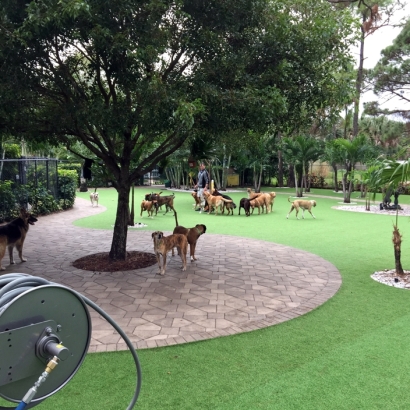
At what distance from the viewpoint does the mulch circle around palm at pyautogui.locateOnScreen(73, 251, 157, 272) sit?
22.4 feet

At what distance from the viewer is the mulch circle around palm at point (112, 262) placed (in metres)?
6.83

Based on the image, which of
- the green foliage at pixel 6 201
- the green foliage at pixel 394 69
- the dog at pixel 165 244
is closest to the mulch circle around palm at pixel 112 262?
the dog at pixel 165 244

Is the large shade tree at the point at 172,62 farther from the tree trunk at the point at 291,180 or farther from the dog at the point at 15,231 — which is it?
the tree trunk at the point at 291,180

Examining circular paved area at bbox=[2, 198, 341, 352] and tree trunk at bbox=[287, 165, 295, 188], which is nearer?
circular paved area at bbox=[2, 198, 341, 352]

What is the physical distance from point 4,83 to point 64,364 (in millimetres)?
4421

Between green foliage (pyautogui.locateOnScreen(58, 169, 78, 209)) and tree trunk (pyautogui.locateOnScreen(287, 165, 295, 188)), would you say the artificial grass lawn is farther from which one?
tree trunk (pyautogui.locateOnScreen(287, 165, 295, 188))

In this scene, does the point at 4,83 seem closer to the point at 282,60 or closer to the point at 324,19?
the point at 282,60

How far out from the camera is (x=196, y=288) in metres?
5.80

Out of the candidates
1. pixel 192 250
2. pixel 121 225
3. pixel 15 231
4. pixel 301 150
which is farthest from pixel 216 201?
pixel 15 231

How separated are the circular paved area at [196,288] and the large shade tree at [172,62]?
2.27 meters

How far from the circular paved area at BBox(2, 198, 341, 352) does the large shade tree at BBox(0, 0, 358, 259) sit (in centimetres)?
227

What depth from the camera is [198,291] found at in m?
5.66

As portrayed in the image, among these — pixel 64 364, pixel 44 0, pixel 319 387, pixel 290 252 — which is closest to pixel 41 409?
pixel 64 364

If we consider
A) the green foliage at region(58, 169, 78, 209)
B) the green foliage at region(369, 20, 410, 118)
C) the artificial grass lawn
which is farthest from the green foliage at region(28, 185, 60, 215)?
the green foliage at region(369, 20, 410, 118)
